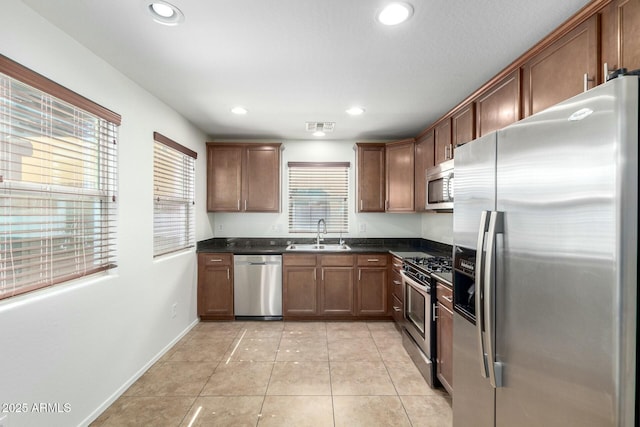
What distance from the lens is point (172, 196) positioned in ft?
10.6

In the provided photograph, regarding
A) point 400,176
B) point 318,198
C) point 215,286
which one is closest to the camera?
point 215,286

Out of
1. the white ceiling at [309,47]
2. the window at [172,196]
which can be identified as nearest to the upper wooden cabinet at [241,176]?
the window at [172,196]

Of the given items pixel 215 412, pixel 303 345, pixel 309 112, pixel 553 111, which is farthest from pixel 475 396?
pixel 309 112

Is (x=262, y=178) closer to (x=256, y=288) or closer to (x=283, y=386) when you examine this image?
(x=256, y=288)

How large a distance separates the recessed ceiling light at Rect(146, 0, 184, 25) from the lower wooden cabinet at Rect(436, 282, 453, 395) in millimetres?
2415

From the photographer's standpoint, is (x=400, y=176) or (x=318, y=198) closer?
(x=400, y=176)

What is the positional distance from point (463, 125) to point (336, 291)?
2454mm

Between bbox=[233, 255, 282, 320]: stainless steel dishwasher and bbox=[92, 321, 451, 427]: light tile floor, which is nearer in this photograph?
bbox=[92, 321, 451, 427]: light tile floor

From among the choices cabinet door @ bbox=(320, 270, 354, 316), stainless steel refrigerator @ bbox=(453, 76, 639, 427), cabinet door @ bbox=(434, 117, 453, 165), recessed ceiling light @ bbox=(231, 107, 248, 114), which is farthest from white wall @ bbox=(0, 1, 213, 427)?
cabinet door @ bbox=(434, 117, 453, 165)

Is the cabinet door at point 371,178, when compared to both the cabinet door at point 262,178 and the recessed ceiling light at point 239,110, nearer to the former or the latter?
the cabinet door at point 262,178

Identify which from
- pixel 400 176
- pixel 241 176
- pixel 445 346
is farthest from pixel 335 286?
pixel 241 176

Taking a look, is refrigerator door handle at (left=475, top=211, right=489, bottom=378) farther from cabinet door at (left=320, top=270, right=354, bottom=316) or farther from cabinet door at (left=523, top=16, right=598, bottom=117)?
cabinet door at (left=320, top=270, right=354, bottom=316)

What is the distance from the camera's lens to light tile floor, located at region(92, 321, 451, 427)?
80.7 inches

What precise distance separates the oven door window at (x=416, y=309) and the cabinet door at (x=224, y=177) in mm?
2576
